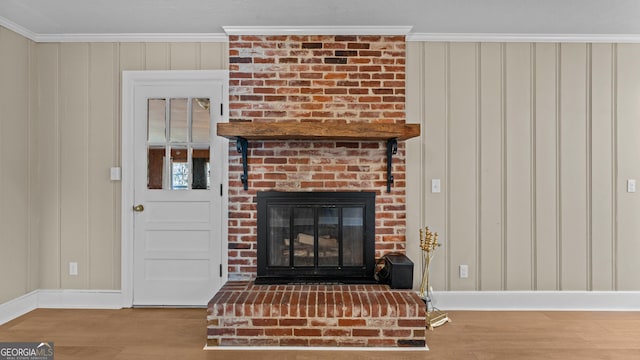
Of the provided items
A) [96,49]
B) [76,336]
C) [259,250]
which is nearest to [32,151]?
[96,49]

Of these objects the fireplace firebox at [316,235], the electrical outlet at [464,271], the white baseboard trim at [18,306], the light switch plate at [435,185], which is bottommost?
the white baseboard trim at [18,306]

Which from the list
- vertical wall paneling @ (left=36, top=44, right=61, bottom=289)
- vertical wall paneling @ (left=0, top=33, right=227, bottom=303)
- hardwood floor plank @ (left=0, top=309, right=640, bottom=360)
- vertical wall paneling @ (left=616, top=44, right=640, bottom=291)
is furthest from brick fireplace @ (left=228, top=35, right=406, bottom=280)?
vertical wall paneling @ (left=616, top=44, right=640, bottom=291)

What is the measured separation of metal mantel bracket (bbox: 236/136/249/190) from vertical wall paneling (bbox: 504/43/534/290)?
2.28 m

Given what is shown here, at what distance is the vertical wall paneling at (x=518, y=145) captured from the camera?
3.50 meters

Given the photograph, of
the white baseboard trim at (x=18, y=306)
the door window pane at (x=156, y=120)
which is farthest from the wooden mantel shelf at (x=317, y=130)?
the white baseboard trim at (x=18, y=306)

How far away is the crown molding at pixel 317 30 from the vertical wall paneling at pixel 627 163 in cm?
202

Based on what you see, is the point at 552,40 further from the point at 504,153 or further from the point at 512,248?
the point at 512,248

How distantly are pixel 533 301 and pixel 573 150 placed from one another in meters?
1.38

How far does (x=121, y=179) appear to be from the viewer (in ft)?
11.5

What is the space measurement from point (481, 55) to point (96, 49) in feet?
11.2

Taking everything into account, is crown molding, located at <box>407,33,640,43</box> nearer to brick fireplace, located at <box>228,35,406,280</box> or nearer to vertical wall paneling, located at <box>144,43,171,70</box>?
brick fireplace, located at <box>228,35,406,280</box>

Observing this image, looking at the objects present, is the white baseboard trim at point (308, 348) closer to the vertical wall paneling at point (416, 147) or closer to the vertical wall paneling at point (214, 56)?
the vertical wall paneling at point (416, 147)

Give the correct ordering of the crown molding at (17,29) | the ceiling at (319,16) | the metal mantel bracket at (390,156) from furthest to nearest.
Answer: the metal mantel bracket at (390,156) < the crown molding at (17,29) < the ceiling at (319,16)

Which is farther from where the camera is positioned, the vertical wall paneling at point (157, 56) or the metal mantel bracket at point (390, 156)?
the vertical wall paneling at point (157, 56)
